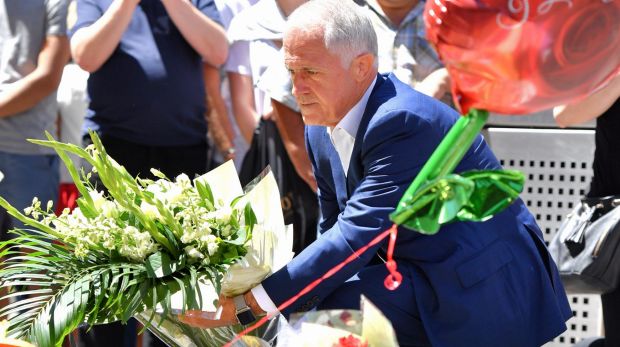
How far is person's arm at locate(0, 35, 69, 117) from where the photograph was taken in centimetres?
523

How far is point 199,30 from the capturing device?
5.25 meters

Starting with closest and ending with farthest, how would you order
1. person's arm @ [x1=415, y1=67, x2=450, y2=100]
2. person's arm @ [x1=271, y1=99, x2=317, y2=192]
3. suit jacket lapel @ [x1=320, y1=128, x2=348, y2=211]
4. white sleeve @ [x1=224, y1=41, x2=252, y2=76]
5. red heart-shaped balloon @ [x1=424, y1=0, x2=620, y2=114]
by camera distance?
red heart-shaped balloon @ [x1=424, y1=0, x2=620, y2=114]
suit jacket lapel @ [x1=320, y1=128, x2=348, y2=211]
person's arm @ [x1=415, y1=67, x2=450, y2=100]
person's arm @ [x1=271, y1=99, x2=317, y2=192]
white sleeve @ [x1=224, y1=41, x2=252, y2=76]

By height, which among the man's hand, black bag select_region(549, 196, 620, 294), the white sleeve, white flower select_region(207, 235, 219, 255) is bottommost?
black bag select_region(549, 196, 620, 294)

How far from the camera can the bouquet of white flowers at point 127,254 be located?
3.35 m

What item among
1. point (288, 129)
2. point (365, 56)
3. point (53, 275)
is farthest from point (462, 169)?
point (288, 129)

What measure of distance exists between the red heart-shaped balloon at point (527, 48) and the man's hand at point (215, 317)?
47.1 inches

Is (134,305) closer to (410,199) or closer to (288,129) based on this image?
(410,199)

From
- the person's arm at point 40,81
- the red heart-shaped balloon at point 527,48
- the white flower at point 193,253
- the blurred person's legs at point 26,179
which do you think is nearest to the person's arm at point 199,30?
the person's arm at point 40,81

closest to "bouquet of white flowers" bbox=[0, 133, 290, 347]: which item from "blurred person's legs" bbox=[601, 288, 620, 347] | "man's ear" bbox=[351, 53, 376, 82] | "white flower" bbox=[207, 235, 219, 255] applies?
"white flower" bbox=[207, 235, 219, 255]

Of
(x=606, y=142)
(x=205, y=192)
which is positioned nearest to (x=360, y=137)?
(x=205, y=192)

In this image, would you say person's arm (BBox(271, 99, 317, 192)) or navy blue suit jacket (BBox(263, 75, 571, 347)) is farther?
person's arm (BBox(271, 99, 317, 192))

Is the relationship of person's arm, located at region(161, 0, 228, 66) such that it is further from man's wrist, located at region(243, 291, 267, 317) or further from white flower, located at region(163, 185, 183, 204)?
man's wrist, located at region(243, 291, 267, 317)

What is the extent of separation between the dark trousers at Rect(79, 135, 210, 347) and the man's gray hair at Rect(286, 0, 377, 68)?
1.74 m

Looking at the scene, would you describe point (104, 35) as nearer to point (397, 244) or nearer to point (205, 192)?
point (205, 192)
